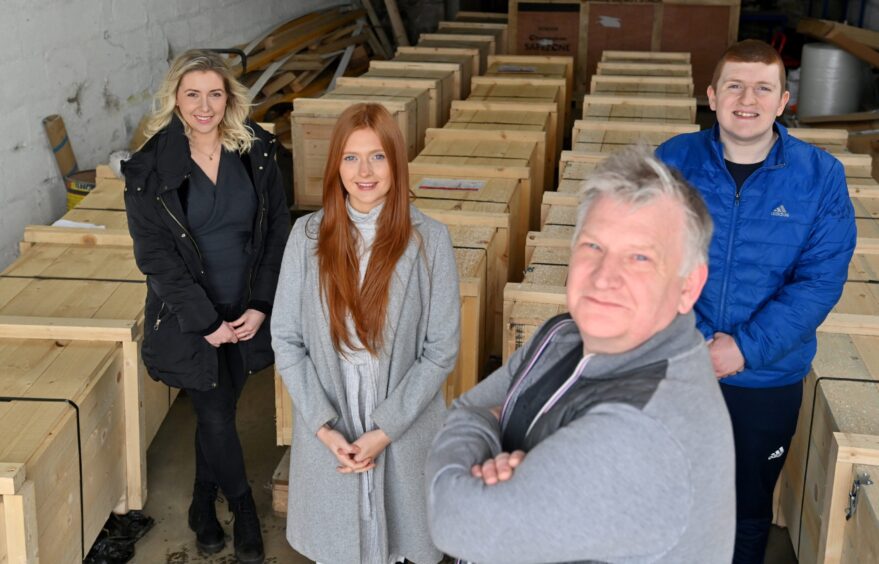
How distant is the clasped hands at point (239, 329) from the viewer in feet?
11.6

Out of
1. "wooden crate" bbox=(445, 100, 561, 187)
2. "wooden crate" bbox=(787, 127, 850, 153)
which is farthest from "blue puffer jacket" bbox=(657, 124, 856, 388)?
"wooden crate" bbox=(787, 127, 850, 153)

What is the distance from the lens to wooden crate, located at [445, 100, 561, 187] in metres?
6.85

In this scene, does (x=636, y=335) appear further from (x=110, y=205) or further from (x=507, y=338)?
(x=110, y=205)

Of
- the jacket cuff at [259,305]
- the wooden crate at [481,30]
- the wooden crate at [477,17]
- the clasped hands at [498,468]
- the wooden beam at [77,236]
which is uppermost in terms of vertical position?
the wooden crate at [477,17]

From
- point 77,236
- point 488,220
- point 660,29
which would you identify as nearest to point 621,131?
point 488,220

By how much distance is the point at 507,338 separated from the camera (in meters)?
3.83

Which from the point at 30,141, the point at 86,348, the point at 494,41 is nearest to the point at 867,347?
the point at 86,348

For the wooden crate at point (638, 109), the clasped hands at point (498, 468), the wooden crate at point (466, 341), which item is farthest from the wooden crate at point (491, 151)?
the clasped hands at point (498, 468)

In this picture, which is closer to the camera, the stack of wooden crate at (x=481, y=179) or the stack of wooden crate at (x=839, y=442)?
the stack of wooden crate at (x=839, y=442)

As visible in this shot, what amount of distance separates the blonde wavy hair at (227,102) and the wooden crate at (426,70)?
15.0 feet

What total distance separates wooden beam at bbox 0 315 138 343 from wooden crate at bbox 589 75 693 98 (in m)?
4.79

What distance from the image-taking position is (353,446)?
2.93 metres

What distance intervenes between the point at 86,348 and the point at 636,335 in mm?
2909

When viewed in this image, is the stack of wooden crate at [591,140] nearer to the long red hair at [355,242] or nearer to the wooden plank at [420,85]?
the long red hair at [355,242]
